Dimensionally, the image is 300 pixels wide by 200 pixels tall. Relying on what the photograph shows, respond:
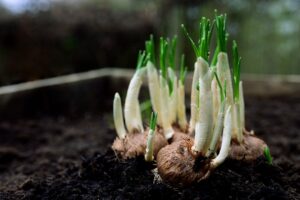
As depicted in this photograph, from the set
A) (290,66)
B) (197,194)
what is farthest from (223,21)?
(290,66)

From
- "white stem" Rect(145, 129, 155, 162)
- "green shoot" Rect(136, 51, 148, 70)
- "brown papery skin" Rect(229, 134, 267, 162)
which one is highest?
"green shoot" Rect(136, 51, 148, 70)

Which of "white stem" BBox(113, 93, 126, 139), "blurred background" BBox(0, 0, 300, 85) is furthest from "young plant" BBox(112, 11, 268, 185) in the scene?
"blurred background" BBox(0, 0, 300, 85)

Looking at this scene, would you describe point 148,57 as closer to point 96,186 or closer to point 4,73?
point 96,186

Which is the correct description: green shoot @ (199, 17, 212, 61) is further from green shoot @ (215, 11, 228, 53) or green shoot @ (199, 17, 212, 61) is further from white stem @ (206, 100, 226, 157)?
white stem @ (206, 100, 226, 157)

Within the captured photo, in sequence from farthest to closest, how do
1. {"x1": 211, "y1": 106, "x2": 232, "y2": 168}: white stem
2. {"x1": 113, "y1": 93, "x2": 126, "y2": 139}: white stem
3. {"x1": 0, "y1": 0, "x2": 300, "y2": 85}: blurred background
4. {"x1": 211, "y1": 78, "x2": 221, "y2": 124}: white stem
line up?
{"x1": 0, "y1": 0, "x2": 300, "y2": 85}: blurred background → {"x1": 113, "y1": 93, "x2": 126, "y2": 139}: white stem → {"x1": 211, "y1": 78, "x2": 221, "y2": 124}: white stem → {"x1": 211, "y1": 106, "x2": 232, "y2": 168}: white stem

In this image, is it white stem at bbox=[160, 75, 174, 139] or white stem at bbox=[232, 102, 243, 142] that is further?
Result: white stem at bbox=[160, 75, 174, 139]

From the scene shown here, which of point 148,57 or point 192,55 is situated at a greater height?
point 148,57

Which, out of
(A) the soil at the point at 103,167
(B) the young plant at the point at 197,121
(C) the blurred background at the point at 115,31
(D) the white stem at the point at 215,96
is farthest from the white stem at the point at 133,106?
(C) the blurred background at the point at 115,31

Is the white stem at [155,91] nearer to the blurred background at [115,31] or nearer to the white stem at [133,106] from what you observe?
the white stem at [133,106]
